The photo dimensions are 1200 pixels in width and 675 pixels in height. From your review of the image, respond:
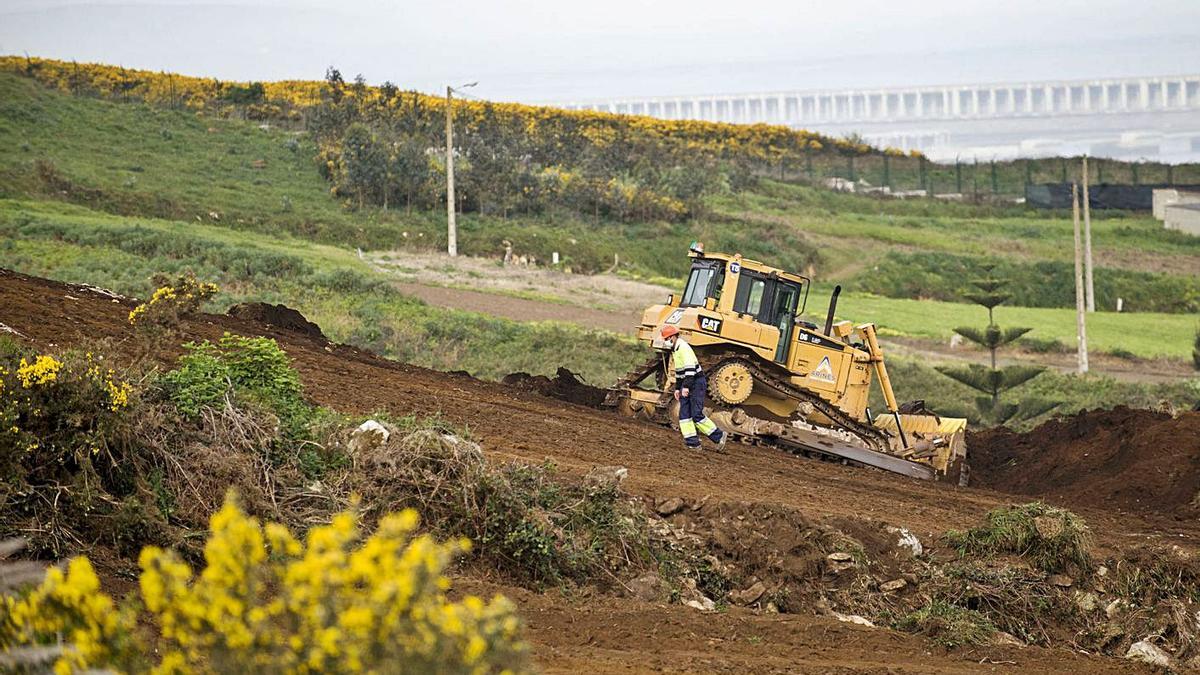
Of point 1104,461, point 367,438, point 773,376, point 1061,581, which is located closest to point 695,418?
point 773,376

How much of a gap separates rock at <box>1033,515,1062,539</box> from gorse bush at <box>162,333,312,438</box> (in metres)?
6.75

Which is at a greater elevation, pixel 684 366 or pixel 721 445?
pixel 684 366

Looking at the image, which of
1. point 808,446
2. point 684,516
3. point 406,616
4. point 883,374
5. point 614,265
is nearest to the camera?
point 406,616

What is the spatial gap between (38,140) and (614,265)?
2200 cm

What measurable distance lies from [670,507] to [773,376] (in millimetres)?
7520

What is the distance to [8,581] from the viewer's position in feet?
19.5

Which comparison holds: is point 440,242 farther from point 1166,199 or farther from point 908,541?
point 1166,199

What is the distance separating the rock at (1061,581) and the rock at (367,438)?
604 cm

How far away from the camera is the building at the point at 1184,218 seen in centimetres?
7588

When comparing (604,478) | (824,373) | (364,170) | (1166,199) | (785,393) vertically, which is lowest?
(1166,199)

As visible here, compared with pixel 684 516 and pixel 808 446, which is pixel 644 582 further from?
pixel 808 446

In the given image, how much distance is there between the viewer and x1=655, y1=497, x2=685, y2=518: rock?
1276 cm

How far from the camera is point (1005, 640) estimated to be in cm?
1140

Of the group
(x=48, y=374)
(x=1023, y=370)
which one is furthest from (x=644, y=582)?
(x=1023, y=370)
